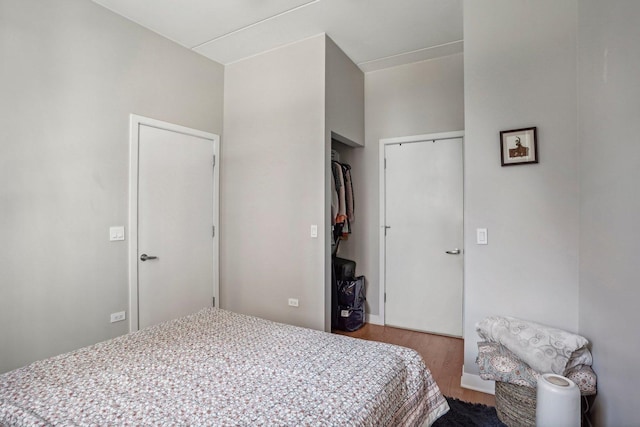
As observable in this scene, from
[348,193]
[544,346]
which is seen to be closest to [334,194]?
[348,193]

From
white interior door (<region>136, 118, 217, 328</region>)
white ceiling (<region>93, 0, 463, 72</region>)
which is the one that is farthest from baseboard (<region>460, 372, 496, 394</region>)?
white ceiling (<region>93, 0, 463, 72</region>)

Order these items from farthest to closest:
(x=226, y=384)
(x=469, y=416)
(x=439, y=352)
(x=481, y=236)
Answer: (x=439, y=352)
(x=481, y=236)
(x=469, y=416)
(x=226, y=384)

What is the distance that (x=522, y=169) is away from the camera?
2.16 meters

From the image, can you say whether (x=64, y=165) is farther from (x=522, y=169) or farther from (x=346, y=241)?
(x=522, y=169)

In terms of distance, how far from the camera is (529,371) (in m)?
1.80

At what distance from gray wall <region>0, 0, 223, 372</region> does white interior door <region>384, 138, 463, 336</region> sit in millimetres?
2609

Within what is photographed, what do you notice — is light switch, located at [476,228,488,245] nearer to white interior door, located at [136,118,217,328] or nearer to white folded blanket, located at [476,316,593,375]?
white folded blanket, located at [476,316,593,375]

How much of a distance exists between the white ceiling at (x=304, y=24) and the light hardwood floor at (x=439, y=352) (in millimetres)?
2967

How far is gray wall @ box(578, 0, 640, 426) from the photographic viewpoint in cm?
139

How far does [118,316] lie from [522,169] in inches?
128

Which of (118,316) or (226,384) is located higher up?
(226,384)

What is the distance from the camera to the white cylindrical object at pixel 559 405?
1.44m

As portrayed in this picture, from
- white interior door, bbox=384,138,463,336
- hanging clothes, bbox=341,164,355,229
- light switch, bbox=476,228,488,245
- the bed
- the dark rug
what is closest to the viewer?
the bed

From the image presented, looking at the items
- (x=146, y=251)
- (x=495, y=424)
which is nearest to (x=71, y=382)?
(x=146, y=251)
